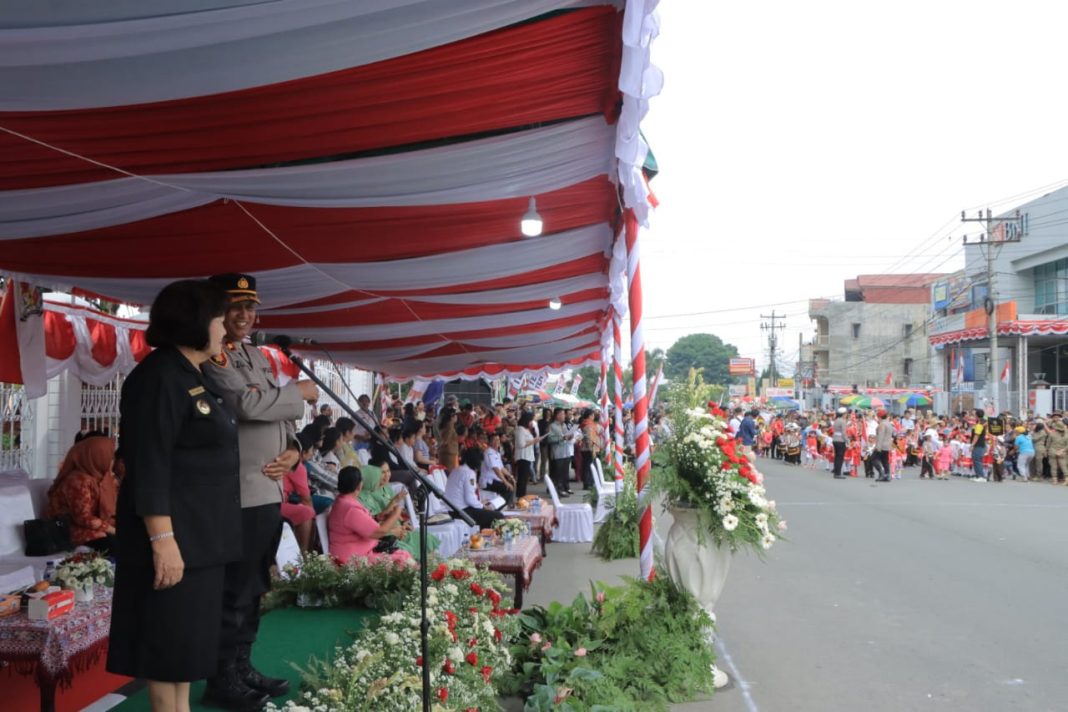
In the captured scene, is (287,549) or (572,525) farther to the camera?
(572,525)

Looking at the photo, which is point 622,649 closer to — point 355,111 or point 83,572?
point 83,572

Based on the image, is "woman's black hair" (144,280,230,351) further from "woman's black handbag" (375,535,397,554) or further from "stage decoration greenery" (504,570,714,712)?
"woman's black handbag" (375,535,397,554)

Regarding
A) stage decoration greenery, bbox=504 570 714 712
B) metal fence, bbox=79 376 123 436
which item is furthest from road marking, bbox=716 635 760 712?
metal fence, bbox=79 376 123 436

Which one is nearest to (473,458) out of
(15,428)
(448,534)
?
(448,534)

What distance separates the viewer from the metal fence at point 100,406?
11.6 meters

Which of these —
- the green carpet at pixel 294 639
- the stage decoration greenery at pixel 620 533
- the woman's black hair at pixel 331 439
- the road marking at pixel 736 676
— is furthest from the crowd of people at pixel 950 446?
the green carpet at pixel 294 639

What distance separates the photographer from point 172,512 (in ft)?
7.97

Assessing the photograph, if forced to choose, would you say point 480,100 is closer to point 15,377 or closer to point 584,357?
point 15,377

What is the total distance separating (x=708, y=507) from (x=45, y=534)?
5921mm

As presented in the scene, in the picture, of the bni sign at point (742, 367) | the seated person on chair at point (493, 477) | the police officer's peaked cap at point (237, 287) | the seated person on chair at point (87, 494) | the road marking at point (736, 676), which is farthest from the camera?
the bni sign at point (742, 367)

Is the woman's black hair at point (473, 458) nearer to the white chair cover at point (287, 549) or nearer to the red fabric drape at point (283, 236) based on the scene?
the white chair cover at point (287, 549)

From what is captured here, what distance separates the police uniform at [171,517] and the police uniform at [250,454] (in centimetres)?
44

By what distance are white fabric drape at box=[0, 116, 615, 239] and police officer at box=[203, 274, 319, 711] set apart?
116 centimetres

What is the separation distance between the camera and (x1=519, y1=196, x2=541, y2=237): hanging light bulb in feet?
17.5
